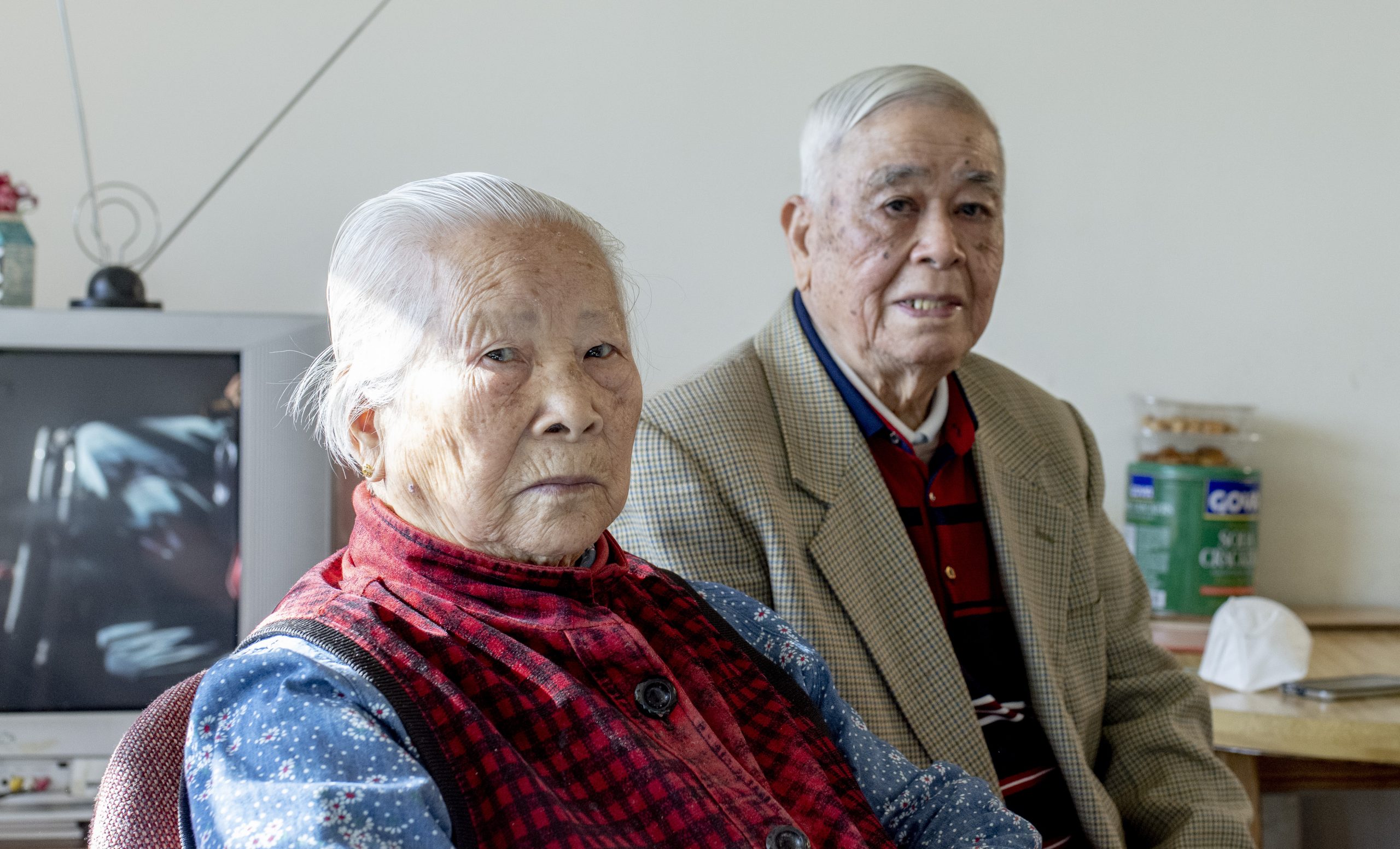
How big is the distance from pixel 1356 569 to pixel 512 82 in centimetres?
189

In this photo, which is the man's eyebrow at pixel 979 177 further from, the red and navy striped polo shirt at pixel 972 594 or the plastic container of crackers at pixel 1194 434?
the plastic container of crackers at pixel 1194 434

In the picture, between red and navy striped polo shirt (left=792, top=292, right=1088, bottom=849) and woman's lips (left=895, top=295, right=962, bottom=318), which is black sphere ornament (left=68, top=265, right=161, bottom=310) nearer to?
red and navy striped polo shirt (left=792, top=292, right=1088, bottom=849)

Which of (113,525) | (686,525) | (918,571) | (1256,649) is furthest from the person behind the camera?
(1256,649)

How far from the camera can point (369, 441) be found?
3.00ft

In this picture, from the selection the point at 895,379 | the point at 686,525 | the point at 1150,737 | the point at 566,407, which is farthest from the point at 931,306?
the point at 566,407

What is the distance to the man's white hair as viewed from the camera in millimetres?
1427

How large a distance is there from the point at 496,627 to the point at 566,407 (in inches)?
6.7

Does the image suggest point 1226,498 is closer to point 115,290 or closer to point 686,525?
point 686,525

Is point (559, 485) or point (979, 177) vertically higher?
point (979, 177)

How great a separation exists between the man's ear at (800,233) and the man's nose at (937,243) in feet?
0.50

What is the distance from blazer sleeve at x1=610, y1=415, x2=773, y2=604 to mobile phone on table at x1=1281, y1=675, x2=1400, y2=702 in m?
0.92

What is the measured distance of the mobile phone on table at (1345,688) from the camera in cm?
167

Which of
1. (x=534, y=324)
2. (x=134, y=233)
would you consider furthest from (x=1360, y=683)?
(x=134, y=233)

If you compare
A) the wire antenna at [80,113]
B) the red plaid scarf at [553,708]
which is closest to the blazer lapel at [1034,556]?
the red plaid scarf at [553,708]
